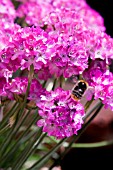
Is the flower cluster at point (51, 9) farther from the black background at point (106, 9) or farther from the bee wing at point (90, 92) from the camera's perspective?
the black background at point (106, 9)

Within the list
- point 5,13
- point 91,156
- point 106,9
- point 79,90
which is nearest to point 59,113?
point 79,90

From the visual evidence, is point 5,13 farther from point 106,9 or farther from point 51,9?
point 106,9

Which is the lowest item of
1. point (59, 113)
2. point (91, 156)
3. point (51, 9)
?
point (91, 156)

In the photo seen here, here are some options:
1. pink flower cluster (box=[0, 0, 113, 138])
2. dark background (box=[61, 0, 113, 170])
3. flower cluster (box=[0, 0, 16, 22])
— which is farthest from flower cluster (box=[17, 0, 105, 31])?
dark background (box=[61, 0, 113, 170])

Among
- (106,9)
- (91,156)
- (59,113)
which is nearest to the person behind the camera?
(59,113)

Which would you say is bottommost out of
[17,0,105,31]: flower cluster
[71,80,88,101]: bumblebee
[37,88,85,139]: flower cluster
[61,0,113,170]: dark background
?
[61,0,113,170]: dark background

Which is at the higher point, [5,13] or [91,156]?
[5,13]

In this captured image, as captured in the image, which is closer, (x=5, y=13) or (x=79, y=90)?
(x=79, y=90)

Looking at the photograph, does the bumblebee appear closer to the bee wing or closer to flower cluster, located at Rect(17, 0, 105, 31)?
the bee wing
